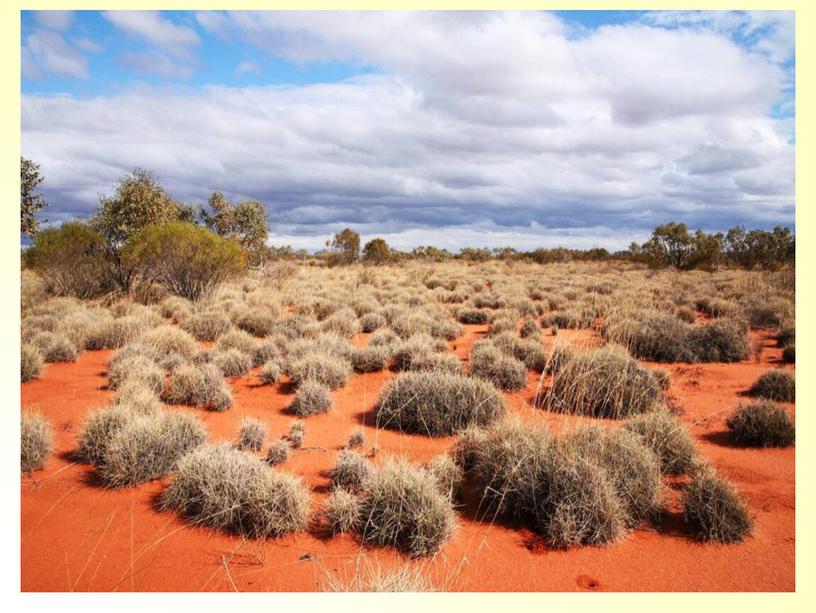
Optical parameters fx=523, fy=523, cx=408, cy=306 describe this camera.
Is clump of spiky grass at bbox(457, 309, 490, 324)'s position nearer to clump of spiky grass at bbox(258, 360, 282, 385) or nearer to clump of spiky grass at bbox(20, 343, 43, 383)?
clump of spiky grass at bbox(258, 360, 282, 385)

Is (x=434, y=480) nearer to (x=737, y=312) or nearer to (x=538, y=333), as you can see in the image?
(x=538, y=333)

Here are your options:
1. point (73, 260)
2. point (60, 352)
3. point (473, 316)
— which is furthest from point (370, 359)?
point (73, 260)

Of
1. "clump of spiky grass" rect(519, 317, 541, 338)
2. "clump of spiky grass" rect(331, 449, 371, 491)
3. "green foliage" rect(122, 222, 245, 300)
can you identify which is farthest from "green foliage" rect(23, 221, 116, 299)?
"clump of spiky grass" rect(331, 449, 371, 491)

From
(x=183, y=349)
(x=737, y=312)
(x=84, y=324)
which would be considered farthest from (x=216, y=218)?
(x=737, y=312)

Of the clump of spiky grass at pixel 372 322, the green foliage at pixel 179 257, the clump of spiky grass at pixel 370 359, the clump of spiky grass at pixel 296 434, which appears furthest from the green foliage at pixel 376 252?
the clump of spiky grass at pixel 296 434

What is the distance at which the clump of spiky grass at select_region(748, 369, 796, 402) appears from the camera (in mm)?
8406

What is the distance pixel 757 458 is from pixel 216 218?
2758 cm

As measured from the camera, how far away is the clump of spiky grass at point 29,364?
9.10 meters

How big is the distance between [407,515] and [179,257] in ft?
51.3

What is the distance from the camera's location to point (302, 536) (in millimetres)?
4555

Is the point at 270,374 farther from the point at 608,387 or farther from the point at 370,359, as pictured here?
the point at 608,387

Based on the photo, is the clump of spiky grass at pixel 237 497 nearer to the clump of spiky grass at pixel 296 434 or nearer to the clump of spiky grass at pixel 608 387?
the clump of spiky grass at pixel 296 434

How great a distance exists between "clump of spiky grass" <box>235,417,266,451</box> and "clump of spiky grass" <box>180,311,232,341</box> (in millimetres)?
6674

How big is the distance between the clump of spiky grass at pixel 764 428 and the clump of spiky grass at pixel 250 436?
6.13 meters
